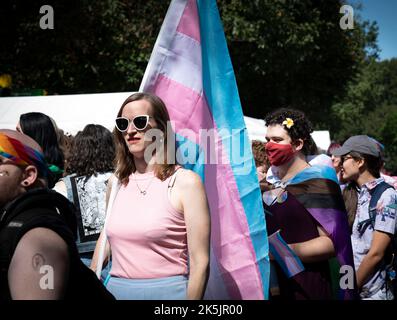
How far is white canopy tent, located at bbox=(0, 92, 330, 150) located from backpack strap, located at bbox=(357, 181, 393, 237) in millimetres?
5461

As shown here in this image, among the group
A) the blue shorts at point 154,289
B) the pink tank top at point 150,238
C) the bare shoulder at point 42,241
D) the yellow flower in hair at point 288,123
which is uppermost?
the yellow flower in hair at point 288,123

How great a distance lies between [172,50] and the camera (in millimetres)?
3008

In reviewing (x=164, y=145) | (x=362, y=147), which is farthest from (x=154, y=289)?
(x=362, y=147)

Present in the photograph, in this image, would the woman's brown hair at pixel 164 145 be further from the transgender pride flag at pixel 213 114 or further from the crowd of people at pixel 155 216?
the transgender pride flag at pixel 213 114

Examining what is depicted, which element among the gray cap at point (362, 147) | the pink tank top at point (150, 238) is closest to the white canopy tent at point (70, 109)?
the gray cap at point (362, 147)

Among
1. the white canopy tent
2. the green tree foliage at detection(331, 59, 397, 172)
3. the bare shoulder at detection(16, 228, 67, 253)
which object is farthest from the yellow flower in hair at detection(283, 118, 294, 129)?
the green tree foliage at detection(331, 59, 397, 172)

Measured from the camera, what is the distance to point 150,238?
2496 mm

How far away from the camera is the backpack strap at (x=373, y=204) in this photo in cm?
407

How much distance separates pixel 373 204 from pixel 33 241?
2.99 m

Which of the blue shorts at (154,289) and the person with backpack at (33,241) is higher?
the person with backpack at (33,241)

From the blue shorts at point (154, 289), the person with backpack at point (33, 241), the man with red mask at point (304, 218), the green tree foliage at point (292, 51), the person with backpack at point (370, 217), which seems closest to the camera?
the person with backpack at point (33, 241)

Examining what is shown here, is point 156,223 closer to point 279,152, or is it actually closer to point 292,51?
point 279,152

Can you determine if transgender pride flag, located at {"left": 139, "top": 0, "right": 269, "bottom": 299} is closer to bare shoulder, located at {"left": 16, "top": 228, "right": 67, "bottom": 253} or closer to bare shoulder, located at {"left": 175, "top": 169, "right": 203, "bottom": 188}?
bare shoulder, located at {"left": 175, "top": 169, "right": 203, "bottom": 188}
